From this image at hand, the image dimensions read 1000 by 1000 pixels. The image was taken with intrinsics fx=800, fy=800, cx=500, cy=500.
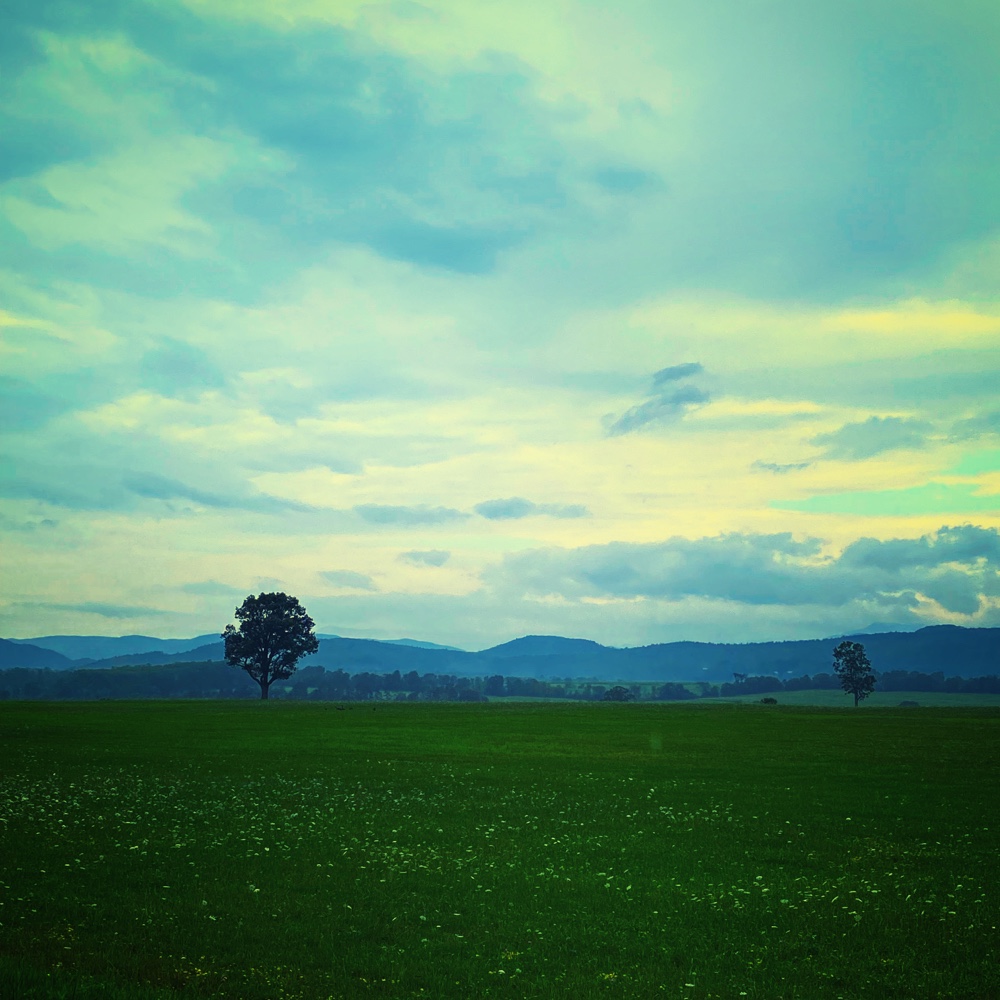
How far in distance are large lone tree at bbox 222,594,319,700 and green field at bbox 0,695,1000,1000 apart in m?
132

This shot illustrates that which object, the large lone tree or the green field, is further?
the large lone tree

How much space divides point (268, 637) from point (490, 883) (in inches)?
6441

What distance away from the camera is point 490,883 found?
21562mm

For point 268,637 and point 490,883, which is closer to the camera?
point 490,883

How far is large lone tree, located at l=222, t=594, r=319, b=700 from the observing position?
176 m

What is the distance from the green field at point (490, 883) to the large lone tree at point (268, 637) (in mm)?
132305

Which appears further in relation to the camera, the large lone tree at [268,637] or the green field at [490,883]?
the large lone tree at [268,637]

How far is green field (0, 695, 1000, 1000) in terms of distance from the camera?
15148mm

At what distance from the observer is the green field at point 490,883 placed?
15.1 m

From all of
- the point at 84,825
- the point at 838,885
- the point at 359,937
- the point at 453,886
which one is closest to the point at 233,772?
the point at 84,825

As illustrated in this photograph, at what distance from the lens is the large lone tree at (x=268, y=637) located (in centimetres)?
→ 17550

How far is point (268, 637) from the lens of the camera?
6924 inches

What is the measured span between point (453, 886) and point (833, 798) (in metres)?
23.9

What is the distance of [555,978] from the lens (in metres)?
15.1
